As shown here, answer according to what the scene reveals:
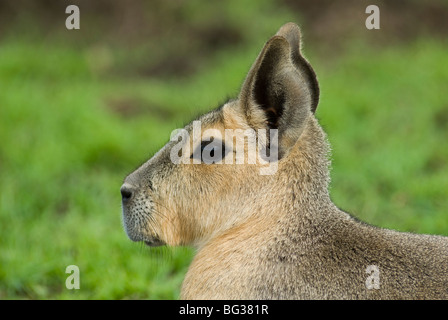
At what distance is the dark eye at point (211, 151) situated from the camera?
10.1ft

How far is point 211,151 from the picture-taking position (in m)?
3.08

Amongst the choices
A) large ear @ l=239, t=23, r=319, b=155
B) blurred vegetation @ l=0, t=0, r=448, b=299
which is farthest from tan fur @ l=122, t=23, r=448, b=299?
blurred vegetation @ l=0, t=0, r=448, b=299

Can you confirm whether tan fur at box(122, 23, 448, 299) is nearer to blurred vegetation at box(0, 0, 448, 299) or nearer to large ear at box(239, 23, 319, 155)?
large ear at box(239, 23, 319, 155)

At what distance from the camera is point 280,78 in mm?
2957

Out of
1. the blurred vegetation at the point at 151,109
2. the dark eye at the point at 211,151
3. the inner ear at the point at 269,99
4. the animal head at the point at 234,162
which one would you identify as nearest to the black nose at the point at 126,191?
the animal head at the point at 234,162

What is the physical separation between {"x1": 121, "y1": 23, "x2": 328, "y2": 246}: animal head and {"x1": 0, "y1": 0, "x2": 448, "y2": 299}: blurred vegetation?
559mm

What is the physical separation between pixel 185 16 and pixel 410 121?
A: 3.64m

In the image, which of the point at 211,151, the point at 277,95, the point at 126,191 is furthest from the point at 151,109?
the point at 277,95

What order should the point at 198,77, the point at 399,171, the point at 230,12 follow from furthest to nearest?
the point at 230,12
the point at 198,77
the point at 399,171

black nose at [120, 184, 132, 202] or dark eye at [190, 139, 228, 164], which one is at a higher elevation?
dark eye at [190, 139, 228, 164]

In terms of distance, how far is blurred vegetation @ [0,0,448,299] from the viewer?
4.91 metres
